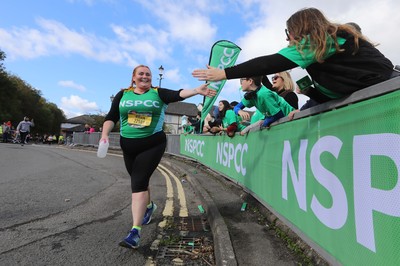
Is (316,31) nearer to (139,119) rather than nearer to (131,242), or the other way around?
(139,119)

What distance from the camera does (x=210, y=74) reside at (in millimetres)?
2793

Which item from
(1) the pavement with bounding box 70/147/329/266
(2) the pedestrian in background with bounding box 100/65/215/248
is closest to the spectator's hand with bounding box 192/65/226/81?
(2) the pedestrian in background with bounding box 100/65/215/248

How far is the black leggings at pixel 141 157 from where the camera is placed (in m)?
4.00

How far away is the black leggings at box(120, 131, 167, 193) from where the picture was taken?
400 centimetres

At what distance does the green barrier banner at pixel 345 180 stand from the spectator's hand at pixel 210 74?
892mm

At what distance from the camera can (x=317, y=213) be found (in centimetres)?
281

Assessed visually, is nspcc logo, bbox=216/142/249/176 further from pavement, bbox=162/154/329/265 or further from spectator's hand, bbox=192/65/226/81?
spectator's hand, bbox=192/65/226/81

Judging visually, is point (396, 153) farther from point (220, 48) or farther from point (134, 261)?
point (220, 48)

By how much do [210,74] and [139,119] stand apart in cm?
154

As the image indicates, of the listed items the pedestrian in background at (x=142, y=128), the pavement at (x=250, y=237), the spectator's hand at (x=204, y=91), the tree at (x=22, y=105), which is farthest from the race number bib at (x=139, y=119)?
the tree at (x=22, y=105)

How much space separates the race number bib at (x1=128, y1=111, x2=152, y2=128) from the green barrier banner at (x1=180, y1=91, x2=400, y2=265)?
5.07 feet

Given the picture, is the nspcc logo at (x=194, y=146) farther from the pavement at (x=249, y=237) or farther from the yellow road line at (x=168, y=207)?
the pavement at (x=249, y=237)

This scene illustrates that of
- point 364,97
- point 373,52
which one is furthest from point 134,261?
point 373,52

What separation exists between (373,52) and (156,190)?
5.50 metres
